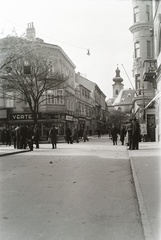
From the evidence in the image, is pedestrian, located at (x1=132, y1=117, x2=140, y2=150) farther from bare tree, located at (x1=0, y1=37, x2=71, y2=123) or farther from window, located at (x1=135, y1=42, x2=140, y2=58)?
window, located at (x1=135, y1=42, x2=140, y2=58)

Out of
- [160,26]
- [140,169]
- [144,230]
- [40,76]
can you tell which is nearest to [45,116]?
[40,76]

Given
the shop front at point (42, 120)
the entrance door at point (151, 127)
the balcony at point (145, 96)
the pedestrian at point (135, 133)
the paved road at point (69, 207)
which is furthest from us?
the shop front at point (42, 120)

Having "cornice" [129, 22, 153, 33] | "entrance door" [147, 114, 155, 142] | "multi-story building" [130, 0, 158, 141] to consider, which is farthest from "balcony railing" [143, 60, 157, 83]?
"entrance door" [147, 114, 155, 142]

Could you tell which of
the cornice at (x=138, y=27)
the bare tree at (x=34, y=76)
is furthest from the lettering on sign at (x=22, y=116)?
the cornice at (x=138, y=27)

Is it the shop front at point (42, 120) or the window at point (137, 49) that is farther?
the shop front at point (42, 120)

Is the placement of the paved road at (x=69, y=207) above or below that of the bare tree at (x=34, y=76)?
below

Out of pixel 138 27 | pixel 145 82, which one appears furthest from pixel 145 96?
pixel 138 27

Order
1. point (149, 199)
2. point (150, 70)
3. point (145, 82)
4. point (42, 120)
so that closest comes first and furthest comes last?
point (149, 199) < point (150, 70) < point (145, 82) < point (42, 120)

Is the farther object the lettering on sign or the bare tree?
the lettering on sign

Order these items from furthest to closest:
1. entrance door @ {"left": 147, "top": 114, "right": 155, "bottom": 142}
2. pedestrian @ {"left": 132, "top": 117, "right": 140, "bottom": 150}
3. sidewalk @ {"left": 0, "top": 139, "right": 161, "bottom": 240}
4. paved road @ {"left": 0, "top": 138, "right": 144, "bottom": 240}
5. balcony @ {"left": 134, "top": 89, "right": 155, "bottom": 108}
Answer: balcony @ {"left": 134, "top": 89, "right": 155, "bottom": 108} → entrance door @ {"left": 147, "top": 114, "right": 155, "bottom": 142} → pedestrian @ {"left": 132, "top": 117, "right": 140, "bottom": 150} → paved road @ {"left": 0, "top": 138, "right": 144, "bottom": 240} → sidewalk @ {"left": 0, "top": 139, "right": 161, "bottom": 240}

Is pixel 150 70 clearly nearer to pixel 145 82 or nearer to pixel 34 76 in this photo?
pixel 145 82

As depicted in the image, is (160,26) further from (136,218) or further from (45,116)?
(45,116)

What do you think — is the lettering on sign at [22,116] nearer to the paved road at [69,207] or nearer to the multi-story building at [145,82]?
the multi-story building at [145,82]

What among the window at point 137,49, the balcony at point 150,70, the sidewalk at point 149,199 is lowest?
the sidewalk at point 149,199
